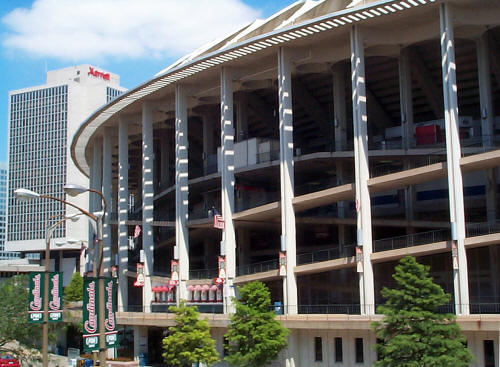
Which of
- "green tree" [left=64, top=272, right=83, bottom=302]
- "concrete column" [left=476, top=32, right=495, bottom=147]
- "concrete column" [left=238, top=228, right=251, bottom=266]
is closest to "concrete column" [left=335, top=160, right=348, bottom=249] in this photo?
"concrete column" [left=238, top=228, right=251, bottom=266]

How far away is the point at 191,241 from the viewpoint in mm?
64312

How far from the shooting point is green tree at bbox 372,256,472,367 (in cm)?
2733

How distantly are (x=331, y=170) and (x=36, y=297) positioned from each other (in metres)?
32.8

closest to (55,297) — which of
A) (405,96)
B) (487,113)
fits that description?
(487,113)

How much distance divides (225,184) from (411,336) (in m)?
23.4

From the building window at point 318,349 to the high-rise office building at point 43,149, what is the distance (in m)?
97.0

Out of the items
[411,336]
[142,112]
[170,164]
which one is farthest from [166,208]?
[411,336]

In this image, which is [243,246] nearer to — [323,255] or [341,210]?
[341,210]

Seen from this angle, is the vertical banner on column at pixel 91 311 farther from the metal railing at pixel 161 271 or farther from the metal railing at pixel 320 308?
the metal railing at pixel 161 271

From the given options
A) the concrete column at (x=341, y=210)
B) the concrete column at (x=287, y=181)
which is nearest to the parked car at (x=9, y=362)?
the concrete column at (x=287, y=181)

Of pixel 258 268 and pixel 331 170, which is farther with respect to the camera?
pixel 331 170

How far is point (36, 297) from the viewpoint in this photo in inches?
1097

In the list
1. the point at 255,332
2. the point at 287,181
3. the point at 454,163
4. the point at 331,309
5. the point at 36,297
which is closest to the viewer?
the point at 36,297

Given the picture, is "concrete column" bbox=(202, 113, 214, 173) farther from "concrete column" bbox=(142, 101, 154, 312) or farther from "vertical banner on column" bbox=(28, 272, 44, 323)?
"vertical banner on column" bbox=(28, 272, 44, 323)
